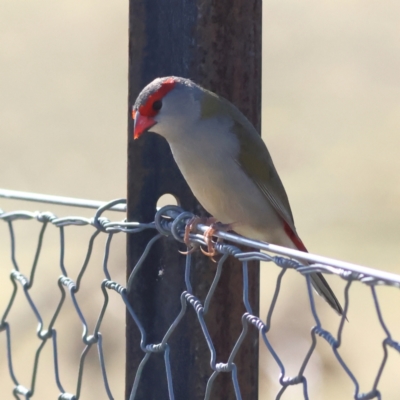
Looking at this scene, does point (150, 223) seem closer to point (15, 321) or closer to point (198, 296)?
point (198, 296)

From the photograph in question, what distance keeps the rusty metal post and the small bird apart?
9cm

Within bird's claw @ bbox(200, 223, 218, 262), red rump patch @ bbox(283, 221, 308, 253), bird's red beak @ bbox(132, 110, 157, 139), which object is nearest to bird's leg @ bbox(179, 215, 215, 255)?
bird's claw @ bbox(200, 223, 218, 262)

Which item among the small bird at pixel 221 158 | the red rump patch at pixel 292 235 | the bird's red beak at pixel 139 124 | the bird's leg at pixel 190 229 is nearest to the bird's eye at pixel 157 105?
the small bird at pixel 221 158

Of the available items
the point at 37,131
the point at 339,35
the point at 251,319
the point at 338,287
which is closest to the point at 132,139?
the point at 251,319

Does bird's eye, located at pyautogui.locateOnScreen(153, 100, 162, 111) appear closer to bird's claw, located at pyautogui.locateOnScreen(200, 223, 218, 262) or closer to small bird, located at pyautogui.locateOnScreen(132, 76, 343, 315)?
small bird, located at pyautogui.locateOnScreen(132, 76, 343, 315)

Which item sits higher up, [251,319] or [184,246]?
[184,246]

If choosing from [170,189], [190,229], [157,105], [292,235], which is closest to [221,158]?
[157,105]

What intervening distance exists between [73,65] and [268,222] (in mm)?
6309

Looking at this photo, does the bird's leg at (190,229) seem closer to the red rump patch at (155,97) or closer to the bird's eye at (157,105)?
the red rump patch at (155,97)

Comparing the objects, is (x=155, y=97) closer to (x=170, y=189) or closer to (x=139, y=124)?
(x=139, y=124)

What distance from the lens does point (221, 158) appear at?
2879 mm

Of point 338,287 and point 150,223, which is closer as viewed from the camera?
point 150,223

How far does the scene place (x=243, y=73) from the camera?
2268 mm

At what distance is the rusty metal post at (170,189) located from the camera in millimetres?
2189
